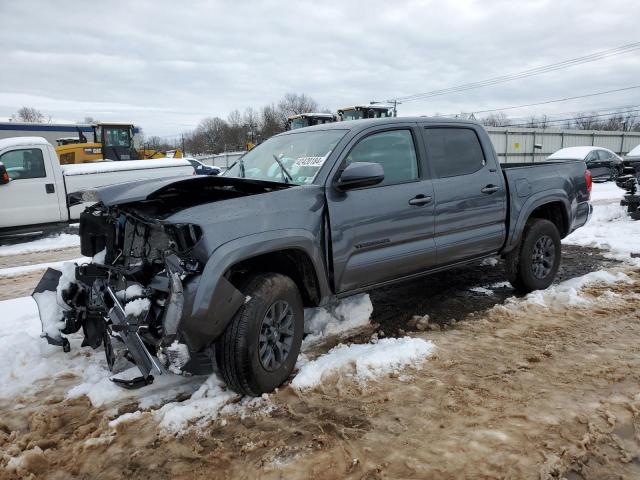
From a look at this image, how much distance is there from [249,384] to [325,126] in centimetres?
245

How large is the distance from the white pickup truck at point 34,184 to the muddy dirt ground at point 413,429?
24.4 feet

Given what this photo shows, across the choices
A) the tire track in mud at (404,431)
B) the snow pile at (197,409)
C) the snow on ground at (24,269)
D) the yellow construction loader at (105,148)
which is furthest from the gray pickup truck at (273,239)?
the yellow construction loader at (105,148)

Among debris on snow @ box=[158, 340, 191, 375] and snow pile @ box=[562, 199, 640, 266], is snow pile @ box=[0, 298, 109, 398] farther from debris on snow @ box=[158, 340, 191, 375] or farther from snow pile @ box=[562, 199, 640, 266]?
snow pile @ box=[562, 199, 640, 266]

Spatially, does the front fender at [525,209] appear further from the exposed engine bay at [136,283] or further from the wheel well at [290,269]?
the exposed engine bay at [136,283]

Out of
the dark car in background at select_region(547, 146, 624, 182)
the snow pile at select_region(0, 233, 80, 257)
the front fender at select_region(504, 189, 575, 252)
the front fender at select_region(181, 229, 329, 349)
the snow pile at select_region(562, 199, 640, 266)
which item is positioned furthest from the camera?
the dark car in background at select_region(547, 146, 624, 182)

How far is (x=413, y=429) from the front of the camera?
2.96 m

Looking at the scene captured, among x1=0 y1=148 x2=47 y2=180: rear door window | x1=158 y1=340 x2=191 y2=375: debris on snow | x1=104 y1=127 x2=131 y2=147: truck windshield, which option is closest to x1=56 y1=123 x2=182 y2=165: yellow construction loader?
x1=104 y1=127 x2=131 y2=147: truck windshield

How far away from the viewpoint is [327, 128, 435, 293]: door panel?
380cm

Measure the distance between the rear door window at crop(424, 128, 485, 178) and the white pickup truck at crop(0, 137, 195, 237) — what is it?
658 centimetres

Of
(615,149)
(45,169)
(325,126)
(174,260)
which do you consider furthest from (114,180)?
(615,149)

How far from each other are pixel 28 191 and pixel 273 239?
8943mm

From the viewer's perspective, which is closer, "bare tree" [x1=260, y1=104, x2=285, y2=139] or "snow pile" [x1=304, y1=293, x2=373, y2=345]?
"snow pile" [x1=304, y1=293, x2=373, y2=345]

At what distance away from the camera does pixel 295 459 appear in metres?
2.69

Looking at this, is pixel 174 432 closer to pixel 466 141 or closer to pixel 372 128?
pixel 372 128
